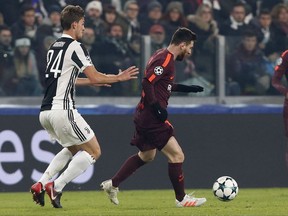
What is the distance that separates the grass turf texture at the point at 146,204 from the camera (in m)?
9.91

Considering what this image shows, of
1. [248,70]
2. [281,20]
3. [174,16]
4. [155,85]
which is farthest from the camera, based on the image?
[281,20]

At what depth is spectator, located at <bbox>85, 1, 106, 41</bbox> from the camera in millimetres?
15460

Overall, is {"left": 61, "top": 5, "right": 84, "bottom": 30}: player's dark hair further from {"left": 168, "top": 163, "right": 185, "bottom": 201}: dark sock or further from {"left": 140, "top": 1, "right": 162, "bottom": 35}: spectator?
{"left": 140, "top": 1, "right": 162, "bottom": 35}: spectator

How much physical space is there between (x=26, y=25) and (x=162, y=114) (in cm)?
514

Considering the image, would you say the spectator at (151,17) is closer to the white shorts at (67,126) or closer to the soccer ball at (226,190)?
the soccer ball at (226,190)

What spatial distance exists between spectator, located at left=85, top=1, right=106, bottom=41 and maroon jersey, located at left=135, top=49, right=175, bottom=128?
445 cm

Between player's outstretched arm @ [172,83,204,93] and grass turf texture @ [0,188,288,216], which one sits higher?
player's outstretched arm @ [172,83,204,93]

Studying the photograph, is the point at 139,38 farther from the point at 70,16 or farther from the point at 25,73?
the point at 70,16

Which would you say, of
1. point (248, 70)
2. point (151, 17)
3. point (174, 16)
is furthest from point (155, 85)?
point (174, 16)

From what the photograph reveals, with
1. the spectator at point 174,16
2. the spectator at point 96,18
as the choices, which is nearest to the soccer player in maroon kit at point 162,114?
the spectator at point 96,18

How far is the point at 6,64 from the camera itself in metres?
14.7

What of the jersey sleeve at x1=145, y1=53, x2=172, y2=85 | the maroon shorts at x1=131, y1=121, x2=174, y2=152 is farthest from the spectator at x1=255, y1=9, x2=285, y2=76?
the jersey sleeve at x1=145, y1=53, x2=172, y2=85

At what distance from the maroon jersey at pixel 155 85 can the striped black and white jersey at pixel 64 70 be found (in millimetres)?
779

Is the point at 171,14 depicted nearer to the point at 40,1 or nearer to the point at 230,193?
the point at 40,1
